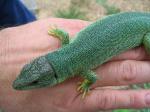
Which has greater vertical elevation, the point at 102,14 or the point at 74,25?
the point at 74,25

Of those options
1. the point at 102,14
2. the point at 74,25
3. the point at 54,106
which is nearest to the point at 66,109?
the point at 54,106

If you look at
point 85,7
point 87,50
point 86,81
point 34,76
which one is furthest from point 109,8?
point 34,76

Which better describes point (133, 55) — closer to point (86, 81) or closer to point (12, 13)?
point (86, 81)

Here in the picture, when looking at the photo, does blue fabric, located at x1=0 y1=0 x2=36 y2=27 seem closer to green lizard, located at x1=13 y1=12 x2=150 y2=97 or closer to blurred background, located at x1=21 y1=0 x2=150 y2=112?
green lizard, located at x1=13 y1=12 x2=150 y2=97

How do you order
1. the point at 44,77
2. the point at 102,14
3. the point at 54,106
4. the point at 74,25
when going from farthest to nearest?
the point at 102,14, the point at 74,25, the point at 54,106, the point at 44,77

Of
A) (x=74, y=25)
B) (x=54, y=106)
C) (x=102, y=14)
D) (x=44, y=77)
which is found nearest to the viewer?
(x=44, y=77)

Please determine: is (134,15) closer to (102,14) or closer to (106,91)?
(106,91)

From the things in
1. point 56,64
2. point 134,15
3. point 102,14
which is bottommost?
point 102,14
